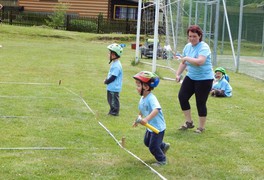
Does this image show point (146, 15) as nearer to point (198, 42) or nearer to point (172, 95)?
point (172, 95)

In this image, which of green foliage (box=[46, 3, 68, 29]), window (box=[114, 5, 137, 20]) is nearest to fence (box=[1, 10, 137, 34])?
green foliage (box=[46, 3, 68, 29])

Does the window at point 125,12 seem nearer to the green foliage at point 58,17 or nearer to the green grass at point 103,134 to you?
the green foliage at point 58,17

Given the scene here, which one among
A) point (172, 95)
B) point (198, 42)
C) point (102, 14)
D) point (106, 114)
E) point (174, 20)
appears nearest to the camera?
point (198, 42)

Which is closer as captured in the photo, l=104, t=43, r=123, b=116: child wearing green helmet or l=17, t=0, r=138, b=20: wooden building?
l=104, t=43, r=123, b=116: child wearing green helmet

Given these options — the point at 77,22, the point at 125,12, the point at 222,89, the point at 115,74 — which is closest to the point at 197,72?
the point at 115,74

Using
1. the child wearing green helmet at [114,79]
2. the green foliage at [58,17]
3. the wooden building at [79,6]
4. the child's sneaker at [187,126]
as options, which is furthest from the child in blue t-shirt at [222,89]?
the wooden building at [79,6]

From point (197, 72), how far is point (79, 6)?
34.7 m

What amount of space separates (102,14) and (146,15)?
15409 millimetres

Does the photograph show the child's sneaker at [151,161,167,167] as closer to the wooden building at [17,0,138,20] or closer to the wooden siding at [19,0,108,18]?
the wooden building at [17,0,138,20]

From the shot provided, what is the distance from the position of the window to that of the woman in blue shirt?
114 feet

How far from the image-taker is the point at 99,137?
693 centimetres

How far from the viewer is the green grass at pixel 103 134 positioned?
18.0 feet

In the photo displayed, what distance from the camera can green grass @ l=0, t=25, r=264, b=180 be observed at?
5.48m

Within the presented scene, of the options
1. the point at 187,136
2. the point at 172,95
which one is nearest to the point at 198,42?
the point at 187,136
